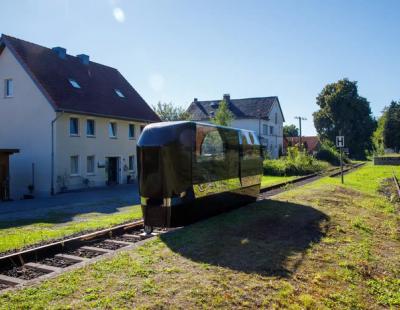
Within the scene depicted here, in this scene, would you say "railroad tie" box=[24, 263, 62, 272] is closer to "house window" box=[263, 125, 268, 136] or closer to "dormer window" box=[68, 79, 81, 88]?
"dormer window" box=[68, 79, 81, 88]

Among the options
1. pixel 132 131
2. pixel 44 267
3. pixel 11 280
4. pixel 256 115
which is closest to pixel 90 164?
pixel 132 131

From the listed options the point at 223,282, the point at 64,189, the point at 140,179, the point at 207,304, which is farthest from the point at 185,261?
the point at 64,189

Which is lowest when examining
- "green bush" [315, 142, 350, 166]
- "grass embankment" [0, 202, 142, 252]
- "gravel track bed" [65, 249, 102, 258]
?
"gravel track bed" [65, 249, 102, 258]

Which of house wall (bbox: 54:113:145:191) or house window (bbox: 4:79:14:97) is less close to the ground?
house window (bbox: 4:79:14:97)

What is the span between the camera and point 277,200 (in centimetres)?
1563

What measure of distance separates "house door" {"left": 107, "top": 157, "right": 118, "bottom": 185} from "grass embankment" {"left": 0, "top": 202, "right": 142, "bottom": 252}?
46.8ft

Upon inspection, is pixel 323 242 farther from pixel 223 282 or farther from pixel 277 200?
pixel 277 200

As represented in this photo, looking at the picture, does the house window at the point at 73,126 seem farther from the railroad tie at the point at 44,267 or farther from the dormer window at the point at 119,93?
the railroad tie at the point at 44,267

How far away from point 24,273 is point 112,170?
23.8m

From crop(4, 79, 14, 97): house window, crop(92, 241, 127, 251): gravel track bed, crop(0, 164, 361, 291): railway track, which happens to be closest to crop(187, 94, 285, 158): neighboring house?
crop(4, 79, 14, 97): house window

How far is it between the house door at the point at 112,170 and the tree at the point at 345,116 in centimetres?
5309

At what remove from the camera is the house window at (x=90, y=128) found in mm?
27562

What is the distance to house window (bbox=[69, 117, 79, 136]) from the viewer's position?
26125 millimetres

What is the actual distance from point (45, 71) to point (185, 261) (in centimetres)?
2306
